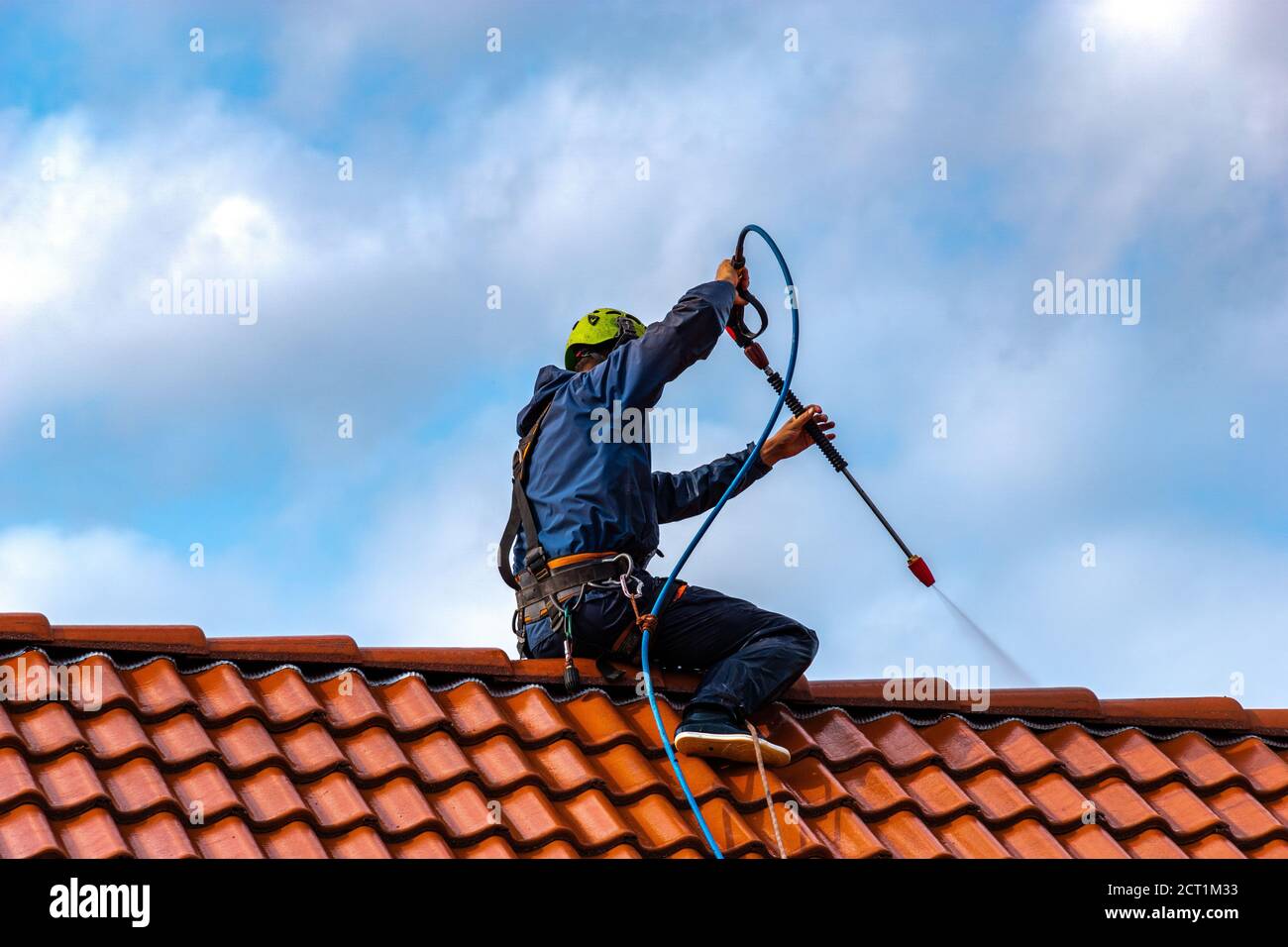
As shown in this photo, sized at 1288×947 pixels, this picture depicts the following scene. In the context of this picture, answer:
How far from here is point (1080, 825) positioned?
6055mm

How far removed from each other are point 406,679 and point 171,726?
92cm

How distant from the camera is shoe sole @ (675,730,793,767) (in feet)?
19.4

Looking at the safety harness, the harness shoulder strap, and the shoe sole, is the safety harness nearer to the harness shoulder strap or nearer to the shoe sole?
the harness shoulder strap

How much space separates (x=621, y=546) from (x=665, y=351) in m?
0.75

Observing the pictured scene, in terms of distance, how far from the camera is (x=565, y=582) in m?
6.32

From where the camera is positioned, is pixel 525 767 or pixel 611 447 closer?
pixel 525 767

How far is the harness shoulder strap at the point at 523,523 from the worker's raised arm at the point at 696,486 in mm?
735

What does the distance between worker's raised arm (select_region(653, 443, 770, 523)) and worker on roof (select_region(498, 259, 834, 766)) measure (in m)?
0.65

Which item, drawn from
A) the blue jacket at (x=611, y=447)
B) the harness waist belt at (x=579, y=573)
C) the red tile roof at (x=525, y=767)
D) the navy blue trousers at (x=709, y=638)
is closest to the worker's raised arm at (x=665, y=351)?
the blue jacket at (x=611, y=447)

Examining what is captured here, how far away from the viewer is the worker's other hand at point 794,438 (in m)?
6.92
